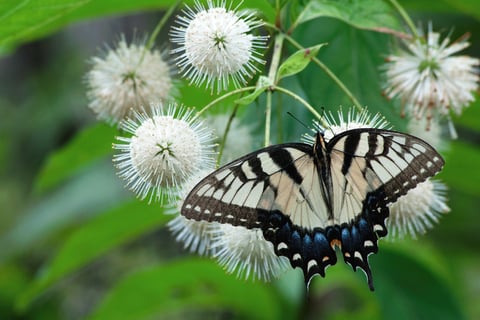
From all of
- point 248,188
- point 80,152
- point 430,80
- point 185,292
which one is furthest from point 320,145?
point 185,292

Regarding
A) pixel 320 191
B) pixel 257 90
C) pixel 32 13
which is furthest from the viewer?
pixel 32 13

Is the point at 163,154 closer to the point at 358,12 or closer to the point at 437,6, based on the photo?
the point at 358,12

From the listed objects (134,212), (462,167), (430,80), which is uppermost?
(462,167)

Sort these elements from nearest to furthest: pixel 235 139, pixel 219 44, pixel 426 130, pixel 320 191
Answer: pixel 219 44 → pixel 320 191 → pixel 426 130 → pixel 235 139

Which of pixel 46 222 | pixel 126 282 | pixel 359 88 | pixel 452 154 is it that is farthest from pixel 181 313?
pixel 359 88

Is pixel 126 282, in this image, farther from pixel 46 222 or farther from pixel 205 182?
pixel 205 182

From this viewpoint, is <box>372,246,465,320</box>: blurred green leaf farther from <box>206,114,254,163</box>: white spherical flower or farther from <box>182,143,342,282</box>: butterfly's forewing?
<box>182,143,342,282</box>: butterfly's forewing
